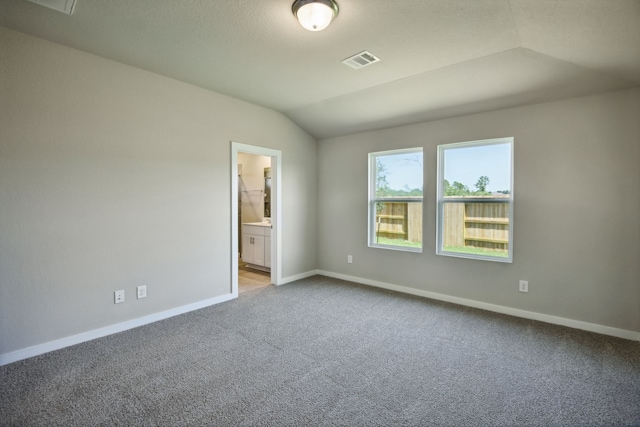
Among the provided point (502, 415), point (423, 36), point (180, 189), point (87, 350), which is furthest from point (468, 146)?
point (87, 350)

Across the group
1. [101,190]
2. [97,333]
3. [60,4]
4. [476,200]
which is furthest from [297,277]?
[60,4]

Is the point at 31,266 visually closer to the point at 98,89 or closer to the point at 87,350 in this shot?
the point at 87,350

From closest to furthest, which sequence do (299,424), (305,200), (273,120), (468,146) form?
(299,424), (468,146), (273,120), (305,200)

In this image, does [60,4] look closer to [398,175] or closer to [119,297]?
[119,297]

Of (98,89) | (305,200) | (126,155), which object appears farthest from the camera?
(305,200)

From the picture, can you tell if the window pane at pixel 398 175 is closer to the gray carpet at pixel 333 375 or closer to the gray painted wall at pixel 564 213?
the gray painted wall at pixel 564 213

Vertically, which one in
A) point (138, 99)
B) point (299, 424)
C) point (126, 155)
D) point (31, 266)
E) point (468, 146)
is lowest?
point (299, 424)

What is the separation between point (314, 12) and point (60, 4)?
1720mm

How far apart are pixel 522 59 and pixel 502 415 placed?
2787mm

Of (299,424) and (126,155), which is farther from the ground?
(126,155)

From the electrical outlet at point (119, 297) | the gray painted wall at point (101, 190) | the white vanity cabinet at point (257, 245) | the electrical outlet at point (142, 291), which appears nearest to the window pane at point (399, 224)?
the white vanity cabinet at point (257, 245)

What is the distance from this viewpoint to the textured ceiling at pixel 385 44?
2061 mm

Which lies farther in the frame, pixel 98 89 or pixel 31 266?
pixel 98 89

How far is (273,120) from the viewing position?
4.48 m
